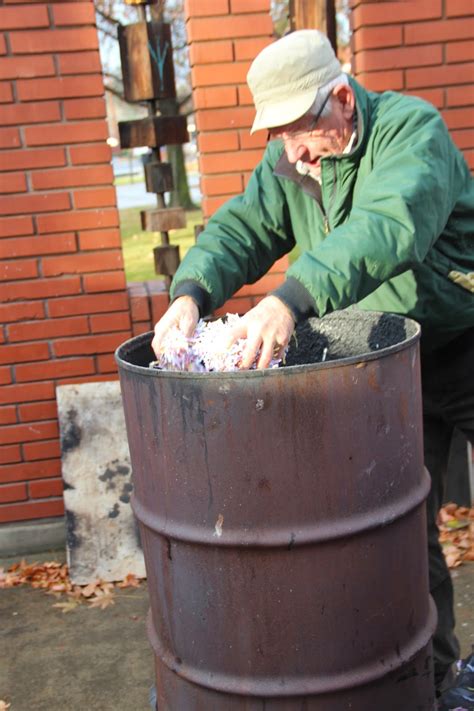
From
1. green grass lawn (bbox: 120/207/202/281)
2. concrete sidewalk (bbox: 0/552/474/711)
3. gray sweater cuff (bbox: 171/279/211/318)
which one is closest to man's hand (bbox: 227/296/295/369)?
gray sweater cuff (bbox: 171/279/211/318)

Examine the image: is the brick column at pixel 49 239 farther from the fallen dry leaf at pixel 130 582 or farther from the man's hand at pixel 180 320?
the man's hand at pixel 180 320

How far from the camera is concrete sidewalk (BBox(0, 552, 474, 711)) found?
313 cm

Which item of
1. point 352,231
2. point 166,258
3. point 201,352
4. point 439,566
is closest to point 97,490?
point 166,258

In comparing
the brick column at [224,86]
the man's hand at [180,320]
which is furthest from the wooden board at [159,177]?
the man's hand at [180,320]

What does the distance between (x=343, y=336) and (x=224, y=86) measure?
5.39 feet

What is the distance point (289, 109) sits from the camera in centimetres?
219

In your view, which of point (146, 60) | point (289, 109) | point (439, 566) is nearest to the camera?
point (289, 109)

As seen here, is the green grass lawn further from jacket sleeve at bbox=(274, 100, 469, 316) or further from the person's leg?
jacket sleeve at bbox=(274, 100, 469, 316)

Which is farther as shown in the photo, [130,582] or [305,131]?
[130,582]

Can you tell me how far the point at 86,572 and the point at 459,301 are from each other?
7.64 feet

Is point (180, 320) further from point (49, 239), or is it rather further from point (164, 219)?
point (164, 219)

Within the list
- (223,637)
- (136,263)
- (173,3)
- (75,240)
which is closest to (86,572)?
(75,240)

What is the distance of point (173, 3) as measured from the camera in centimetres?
1492


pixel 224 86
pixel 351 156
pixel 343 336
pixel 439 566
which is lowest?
pixel 439 566
